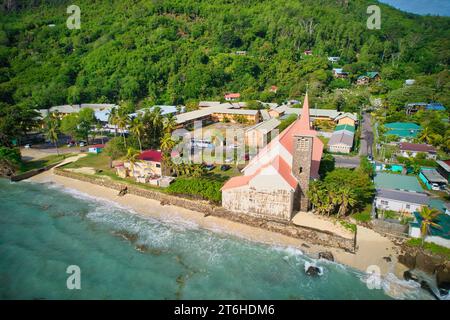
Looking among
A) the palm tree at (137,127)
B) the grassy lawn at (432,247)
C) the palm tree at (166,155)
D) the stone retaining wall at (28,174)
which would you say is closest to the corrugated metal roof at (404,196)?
the grassy lawn at (432,247)

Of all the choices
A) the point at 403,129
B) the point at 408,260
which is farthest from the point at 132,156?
the point at 403,129

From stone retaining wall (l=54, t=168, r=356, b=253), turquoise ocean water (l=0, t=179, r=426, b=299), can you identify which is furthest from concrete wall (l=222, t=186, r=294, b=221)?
turquoise ocean water (l=0, t=179, r=426, b=299)

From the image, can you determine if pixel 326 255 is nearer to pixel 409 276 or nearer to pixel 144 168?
pixel 409 276

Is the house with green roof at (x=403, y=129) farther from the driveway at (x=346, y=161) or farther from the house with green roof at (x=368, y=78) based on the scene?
the house with green roof at (x=368, y=78)

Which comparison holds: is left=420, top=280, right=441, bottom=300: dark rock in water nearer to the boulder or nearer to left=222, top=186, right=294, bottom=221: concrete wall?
the boulder
